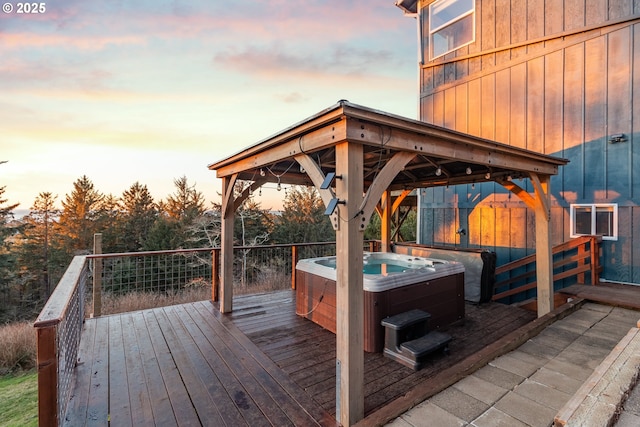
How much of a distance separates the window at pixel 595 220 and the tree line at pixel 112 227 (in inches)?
526

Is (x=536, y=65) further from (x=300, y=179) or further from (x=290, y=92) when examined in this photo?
(x=290, y=92)

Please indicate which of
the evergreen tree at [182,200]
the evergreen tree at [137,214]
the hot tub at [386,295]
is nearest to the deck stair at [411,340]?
the hot tub at [386,295]

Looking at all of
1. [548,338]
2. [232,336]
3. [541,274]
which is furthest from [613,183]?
[232,336]

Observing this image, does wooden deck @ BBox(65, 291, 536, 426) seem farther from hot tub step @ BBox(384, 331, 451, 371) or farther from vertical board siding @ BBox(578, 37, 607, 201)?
vertical board siding @ BBox(578, 37, 607, 201)

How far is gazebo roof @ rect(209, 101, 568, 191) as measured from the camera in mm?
2084

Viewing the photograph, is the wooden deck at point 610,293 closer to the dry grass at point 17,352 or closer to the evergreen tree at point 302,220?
the dry grass at point 17,352

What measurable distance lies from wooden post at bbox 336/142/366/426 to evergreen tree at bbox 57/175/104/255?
66.7 feet

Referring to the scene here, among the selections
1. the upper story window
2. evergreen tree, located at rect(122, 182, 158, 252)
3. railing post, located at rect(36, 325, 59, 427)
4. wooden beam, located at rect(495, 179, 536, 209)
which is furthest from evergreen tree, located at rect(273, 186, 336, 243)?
railing post, located at rect(36, 325, 59, 427)

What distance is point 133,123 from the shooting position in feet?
28.6

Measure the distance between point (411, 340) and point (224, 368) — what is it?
199 cm

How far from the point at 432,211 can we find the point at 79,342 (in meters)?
6.79

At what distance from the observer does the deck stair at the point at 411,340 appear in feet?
9.71

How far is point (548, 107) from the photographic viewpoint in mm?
5316
